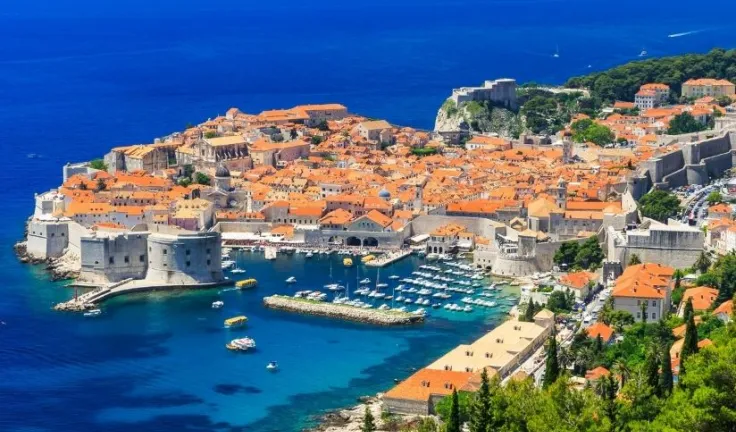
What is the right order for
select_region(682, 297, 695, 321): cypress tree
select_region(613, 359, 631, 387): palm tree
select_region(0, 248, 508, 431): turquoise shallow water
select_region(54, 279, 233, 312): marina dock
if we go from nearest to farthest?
select_region(613, 359, 631, 387): palm tree
select_region(682, 297, 695, 321): cypress tree
select_region(0, 248, 508, 431): turquoise shallow water
select_region(54, 279, 233, 312): marina dock

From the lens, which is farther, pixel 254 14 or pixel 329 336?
pixel 254 14

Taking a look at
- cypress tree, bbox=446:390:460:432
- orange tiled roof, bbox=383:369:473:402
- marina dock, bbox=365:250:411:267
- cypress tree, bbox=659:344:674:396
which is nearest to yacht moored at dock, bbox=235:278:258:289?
marina dock, bbox=365:250:411:267

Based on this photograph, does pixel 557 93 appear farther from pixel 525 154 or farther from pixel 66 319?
pixel 66 319

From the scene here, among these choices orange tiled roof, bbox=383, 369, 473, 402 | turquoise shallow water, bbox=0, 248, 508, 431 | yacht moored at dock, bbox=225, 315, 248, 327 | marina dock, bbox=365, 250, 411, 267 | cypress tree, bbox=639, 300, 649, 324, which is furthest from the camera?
marina dock, bbox=365, 250, 411, 267

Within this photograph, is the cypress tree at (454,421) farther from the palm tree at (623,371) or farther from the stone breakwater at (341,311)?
the stone breakwater at (341,311)

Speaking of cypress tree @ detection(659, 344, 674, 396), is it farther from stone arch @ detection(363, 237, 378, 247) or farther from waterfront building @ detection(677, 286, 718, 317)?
stone arch @ detection(363, 237, 378, 247)

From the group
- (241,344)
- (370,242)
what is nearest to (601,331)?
(241,344)

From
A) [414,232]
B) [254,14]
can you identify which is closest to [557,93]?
[414,232]
